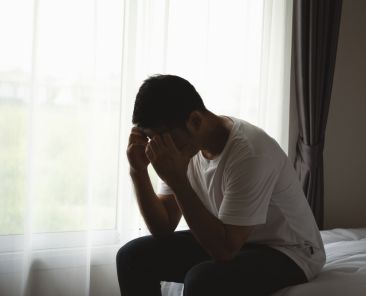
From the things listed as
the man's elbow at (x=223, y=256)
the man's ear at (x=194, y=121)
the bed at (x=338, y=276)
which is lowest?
the bed at (x=338, y=276)

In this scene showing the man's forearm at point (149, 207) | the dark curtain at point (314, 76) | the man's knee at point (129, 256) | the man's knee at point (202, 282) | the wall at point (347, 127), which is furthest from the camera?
the wall at point (347, 127)

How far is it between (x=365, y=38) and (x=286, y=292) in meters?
2.00

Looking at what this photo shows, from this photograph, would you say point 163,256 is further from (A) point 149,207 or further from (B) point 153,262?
(A) point 149,207

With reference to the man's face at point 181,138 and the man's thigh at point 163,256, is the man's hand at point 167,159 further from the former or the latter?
the man's thigh at point 163,256

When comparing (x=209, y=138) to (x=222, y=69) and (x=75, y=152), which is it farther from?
(x=222, y=69)

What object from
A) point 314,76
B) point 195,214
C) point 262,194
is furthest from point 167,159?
point 314,76

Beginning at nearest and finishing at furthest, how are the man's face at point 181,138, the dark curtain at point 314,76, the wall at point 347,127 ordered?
the man's face at point 181,138, the dark curtain at point 314,76, the wall at point 347,127

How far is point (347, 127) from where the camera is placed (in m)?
2.71

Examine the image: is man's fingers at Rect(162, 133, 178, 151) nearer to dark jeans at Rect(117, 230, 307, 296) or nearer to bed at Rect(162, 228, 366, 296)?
dark jeans at Rect(117, 230, 307, 296)

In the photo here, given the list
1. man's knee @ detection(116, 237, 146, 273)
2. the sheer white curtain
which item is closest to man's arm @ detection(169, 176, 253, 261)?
man's knee @ detection(116, 237, 146, 273)

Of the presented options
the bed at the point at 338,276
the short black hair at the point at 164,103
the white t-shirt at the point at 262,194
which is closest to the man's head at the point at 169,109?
the short black hair at the point at 164,103

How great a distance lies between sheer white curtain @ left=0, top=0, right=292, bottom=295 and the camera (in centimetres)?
180

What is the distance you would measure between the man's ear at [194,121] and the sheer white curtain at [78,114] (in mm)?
807

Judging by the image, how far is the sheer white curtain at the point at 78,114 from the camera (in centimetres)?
180
